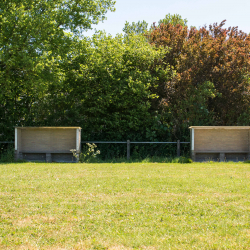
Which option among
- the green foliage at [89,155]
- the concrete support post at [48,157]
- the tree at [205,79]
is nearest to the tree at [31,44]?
the concrete support post at [48,157]

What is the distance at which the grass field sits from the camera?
4277 millimetres

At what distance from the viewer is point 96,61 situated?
62.2ft

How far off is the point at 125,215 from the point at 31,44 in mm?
14649

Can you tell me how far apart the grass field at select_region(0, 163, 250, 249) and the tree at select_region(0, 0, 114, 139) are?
9632 millimetres

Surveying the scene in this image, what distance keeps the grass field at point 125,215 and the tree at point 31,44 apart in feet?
31.6

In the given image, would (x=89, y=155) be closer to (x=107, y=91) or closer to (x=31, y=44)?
(x=107, y=91)

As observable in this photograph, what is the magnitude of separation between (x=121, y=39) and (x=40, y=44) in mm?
5452

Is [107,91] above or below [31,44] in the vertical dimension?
below

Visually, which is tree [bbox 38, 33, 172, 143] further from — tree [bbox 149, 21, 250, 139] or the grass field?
the grass field

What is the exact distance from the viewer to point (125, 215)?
5.55 meters

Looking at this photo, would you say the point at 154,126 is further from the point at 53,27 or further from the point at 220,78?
the point at 53,27

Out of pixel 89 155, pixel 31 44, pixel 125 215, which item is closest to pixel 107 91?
pixel 89 155

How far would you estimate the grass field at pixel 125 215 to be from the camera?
4.28 metres

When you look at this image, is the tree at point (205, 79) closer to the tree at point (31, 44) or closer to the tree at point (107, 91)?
the tree at point (107, 91)
